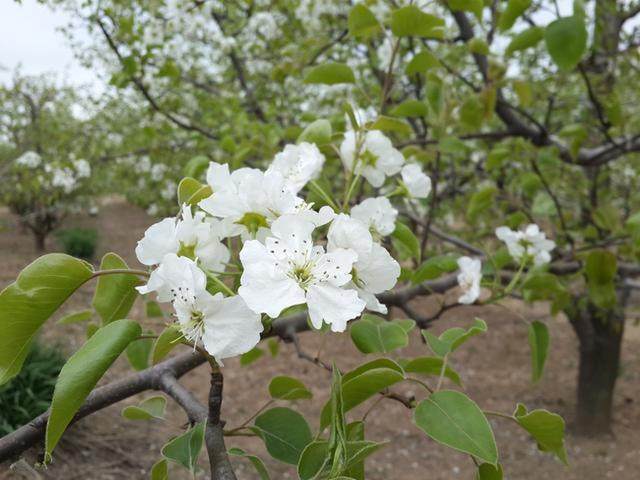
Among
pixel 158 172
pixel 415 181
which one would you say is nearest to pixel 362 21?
pixel 415 181

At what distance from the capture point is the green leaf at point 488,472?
0.74m

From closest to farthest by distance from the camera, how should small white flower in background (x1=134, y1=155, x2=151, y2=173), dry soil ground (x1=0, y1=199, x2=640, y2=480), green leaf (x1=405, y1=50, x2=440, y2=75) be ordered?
green leaf (x1=405, y1=50, x2=440, y2=75), dry soil ground (x1=0, y1=199, x2=640, y2=480), small white flower in background (x1=134, y1=155, x2=151, y2=173)

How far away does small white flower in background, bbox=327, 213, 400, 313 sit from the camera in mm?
708

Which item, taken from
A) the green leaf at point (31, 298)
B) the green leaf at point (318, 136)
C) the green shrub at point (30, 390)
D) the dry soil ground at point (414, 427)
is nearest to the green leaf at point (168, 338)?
the green leaf at point (31, 298)

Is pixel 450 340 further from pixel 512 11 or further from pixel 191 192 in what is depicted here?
pixel 512 11

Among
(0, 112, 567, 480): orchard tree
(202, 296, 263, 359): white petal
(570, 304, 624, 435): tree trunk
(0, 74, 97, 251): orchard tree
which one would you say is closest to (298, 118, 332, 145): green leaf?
(0, 112, 567, 480): orchard tree

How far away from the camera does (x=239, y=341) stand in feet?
2.04

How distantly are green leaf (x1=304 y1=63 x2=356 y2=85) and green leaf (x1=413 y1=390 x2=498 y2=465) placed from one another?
0.86m

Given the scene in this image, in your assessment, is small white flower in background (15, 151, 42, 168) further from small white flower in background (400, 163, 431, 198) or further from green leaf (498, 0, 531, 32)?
small white flower in background (400, 163, 431, 198)

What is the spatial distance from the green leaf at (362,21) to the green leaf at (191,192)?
662 millimetres

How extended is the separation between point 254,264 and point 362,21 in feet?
2.73

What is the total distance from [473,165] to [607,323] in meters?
1.34

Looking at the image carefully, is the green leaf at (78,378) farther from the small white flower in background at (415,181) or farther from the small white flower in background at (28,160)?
the small white flower in background at (28,160)

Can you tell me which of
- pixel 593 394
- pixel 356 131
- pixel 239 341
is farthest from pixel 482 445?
pixel 593 394
